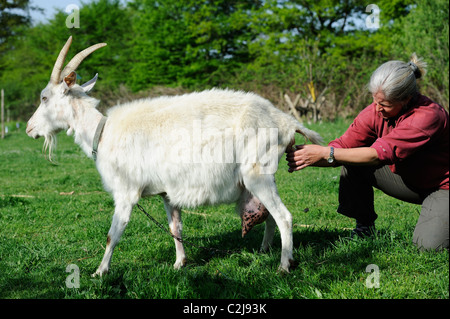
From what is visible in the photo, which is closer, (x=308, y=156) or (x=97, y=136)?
(x=308, y=156)

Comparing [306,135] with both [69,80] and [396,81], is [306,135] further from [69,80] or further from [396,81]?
[69,80]

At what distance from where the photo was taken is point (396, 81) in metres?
3.05

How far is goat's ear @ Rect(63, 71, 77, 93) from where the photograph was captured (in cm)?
390

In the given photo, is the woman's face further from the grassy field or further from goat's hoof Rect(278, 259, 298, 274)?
goat's hoof Rect(278, 259, 298, 274)

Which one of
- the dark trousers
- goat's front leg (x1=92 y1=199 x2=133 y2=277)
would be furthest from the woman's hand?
goat's front leg (x1=92 y1=199 x2=133 y2=277)

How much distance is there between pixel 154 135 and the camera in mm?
3551

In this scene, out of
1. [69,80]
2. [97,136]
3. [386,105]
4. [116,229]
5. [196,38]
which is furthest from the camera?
[196,38]

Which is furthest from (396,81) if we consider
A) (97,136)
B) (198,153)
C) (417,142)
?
(97,136)

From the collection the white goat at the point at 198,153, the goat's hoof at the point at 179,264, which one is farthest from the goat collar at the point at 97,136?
the goat's hoof at the point at 179,264

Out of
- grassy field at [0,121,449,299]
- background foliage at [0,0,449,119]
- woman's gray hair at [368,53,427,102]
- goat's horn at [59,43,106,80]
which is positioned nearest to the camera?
grassy field at [0,121,449,299]

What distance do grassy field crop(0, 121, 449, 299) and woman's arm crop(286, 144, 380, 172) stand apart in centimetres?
77

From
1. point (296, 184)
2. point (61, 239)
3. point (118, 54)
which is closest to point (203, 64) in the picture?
point (118, 54)

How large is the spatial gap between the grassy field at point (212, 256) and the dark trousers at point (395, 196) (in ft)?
0.53

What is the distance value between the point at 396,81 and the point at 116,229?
8.18 ft
